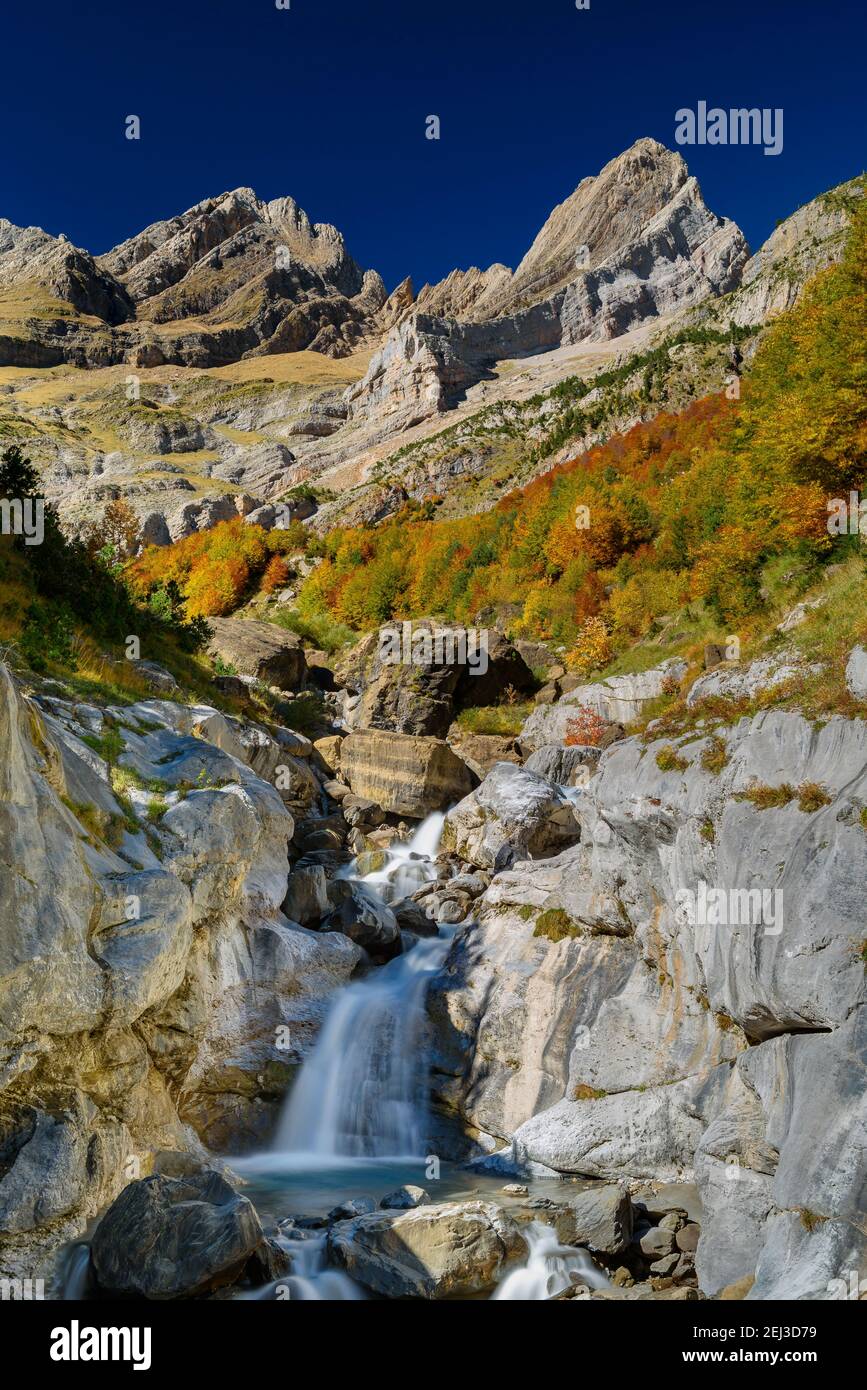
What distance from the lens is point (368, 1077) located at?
19188 millimetres

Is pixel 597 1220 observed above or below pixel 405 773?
below

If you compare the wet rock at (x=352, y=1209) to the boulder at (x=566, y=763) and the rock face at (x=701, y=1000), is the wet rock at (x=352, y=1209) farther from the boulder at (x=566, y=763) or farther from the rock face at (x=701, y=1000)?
the boulder at (x=566, y=763)

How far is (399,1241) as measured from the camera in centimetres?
1177

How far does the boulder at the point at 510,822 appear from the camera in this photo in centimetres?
2575

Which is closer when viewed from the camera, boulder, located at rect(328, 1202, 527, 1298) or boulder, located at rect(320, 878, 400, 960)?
boulder, located at rect(328, 1202, 527, 1298)

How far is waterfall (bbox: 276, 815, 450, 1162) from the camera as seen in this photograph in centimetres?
1811

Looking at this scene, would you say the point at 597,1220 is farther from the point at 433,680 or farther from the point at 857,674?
the point at 433,680

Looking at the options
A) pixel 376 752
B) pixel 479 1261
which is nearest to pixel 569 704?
pixel 376 752

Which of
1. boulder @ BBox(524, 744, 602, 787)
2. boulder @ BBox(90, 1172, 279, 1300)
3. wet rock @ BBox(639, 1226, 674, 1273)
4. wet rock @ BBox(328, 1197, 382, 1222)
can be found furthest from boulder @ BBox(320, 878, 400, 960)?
boulder @ BBox(90, 1172, 279, 1300)

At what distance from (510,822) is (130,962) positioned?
15110 mm

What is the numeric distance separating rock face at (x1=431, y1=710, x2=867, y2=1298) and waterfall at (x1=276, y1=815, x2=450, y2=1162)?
763 millimetres

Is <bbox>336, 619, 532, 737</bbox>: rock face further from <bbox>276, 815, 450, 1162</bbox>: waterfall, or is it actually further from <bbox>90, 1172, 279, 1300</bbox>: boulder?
<bbox>90, 1172, 279, 1300</bbox>: boulder

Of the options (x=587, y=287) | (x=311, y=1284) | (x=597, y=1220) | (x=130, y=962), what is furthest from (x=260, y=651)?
(x=587, y=287)

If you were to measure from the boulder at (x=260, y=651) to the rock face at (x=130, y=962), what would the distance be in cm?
2112
